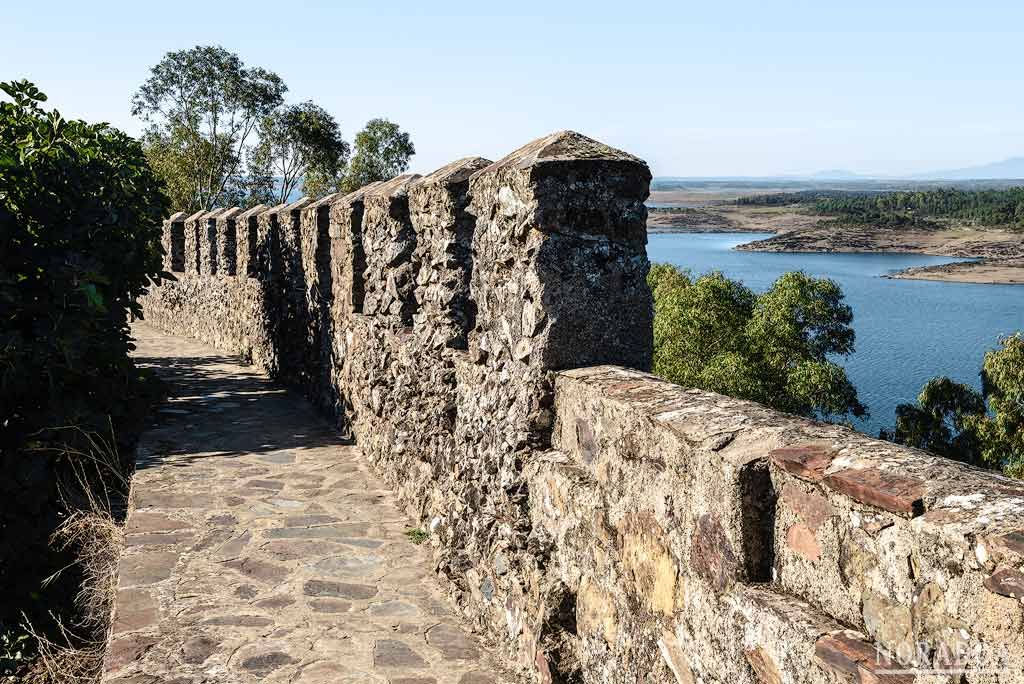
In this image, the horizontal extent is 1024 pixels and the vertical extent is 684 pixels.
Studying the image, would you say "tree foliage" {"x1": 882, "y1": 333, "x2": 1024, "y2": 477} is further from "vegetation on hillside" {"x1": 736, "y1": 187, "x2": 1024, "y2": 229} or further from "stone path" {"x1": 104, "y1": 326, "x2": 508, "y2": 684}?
"vegetation on hillside" {"x1": 736, "y1": 187, "x2": 1024, "y2": 229}

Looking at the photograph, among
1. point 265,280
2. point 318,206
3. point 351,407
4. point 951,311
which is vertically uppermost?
point 318,206

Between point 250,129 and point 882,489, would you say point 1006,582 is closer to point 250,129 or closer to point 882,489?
point 882,489

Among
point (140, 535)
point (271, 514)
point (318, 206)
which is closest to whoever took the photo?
point (140, 535)

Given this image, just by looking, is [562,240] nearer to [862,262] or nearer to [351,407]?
[351,407]

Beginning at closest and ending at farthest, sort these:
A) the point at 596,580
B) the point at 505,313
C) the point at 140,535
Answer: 1. the point at 596,580
2. the point at 505,313
3. the point at 140,535

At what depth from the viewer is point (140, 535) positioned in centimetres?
494

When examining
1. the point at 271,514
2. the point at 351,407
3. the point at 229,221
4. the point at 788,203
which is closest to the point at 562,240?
the point at 271,514

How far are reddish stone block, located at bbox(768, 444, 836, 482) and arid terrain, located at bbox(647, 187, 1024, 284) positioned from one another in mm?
51258

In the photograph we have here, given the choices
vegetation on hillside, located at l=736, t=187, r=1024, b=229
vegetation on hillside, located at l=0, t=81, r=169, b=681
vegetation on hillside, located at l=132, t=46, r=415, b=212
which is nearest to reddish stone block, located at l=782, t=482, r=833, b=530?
vegetation on hillside, located at l=0, t=81, r=169, b=681

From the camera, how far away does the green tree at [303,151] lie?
1930 inches

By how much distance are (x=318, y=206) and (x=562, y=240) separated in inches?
200

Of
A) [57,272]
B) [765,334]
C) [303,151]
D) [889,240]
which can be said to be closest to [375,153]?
[303,151]

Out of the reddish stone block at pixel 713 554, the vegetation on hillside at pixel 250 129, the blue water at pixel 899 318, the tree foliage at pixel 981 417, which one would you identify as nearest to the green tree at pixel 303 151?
the vegetation on hillside at pixel 250 129

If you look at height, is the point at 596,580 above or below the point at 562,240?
below
